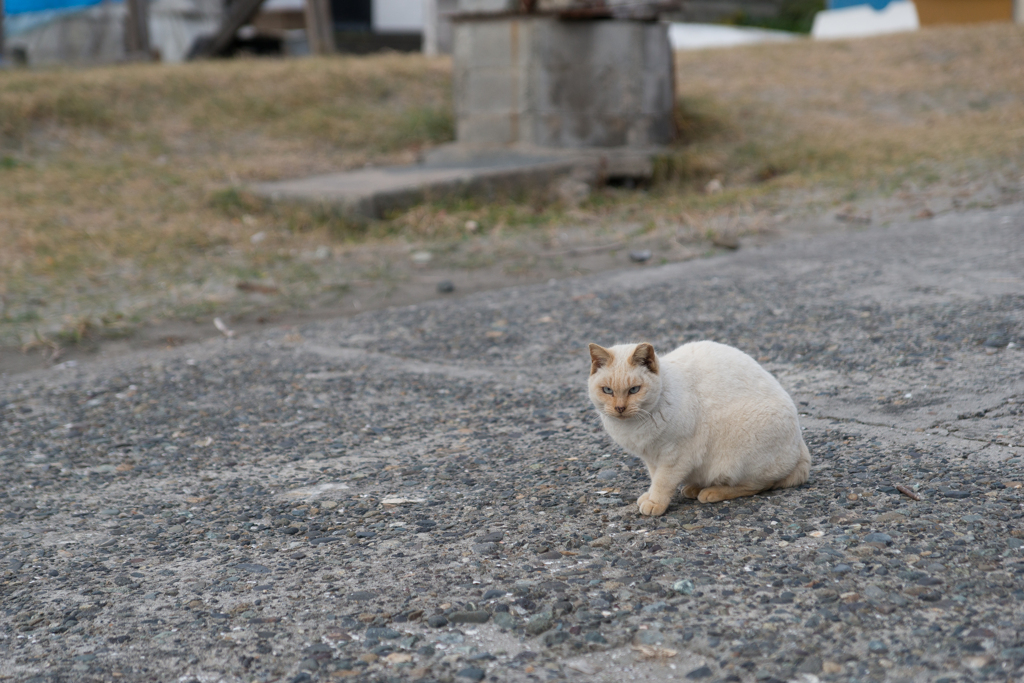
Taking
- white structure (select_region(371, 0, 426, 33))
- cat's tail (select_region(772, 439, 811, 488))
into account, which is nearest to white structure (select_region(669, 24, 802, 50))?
white structure (select_region(371, 0, 426, 33))

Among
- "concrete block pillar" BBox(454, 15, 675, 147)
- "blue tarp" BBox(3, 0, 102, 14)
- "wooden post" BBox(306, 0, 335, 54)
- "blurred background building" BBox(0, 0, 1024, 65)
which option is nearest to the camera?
"concrete block pillar" BBox(454, 15, 675, 147)

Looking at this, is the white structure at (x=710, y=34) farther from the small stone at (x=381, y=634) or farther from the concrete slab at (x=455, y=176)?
the small stone at (x=381, y=634)

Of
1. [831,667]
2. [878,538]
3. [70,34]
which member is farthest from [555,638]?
[70,34]

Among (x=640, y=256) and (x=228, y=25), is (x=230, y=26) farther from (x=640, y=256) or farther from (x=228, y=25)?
(x=640, y=256)

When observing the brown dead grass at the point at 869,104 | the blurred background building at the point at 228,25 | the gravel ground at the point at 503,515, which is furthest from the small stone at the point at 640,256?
the blurred background building at the point at 228,25

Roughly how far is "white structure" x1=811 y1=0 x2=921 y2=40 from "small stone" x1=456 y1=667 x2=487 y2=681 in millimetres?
17685

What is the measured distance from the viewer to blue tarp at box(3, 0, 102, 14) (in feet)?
56.5

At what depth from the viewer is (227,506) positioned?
3.61 m

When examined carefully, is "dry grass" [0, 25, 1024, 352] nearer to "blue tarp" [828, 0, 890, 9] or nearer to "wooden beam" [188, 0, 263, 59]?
"wooden beam" [188, 0, 263, 59]

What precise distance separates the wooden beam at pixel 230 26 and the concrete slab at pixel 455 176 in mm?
7313

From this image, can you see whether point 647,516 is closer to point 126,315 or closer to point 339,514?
point 339,514

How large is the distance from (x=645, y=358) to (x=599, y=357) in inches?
6.9

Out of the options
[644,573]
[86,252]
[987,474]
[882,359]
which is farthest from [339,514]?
[86,252]

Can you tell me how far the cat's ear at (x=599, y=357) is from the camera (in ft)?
10.3
